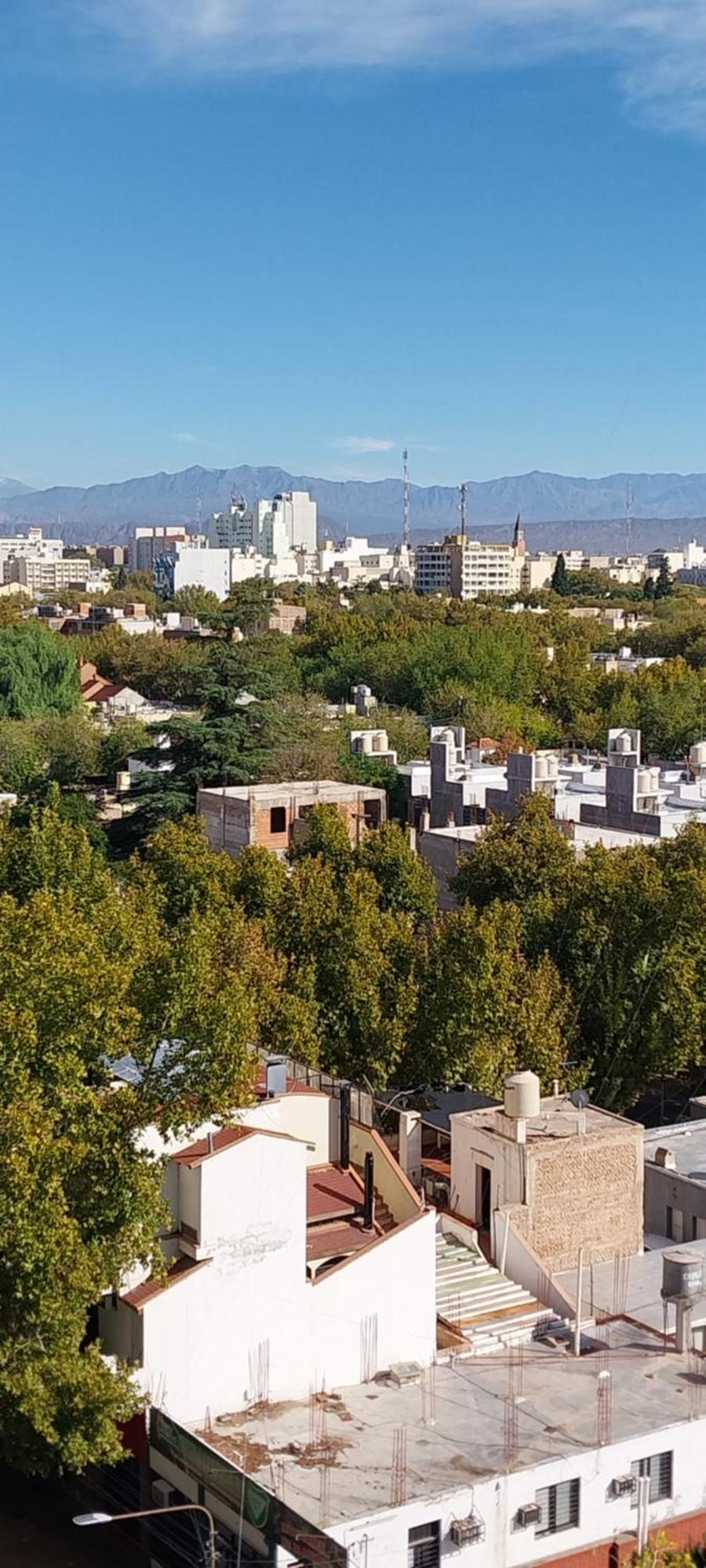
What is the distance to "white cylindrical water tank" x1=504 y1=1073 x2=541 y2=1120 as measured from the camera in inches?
737

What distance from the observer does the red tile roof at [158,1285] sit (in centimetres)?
1490

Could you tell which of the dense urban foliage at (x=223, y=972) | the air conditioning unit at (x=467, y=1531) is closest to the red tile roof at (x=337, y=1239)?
the dense urban foliage at (x=223, y=972)

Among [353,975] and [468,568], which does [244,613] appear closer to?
[353,975]

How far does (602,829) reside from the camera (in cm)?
3872

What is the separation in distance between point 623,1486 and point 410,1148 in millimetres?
5765

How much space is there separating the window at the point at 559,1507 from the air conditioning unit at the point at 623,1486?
35cm

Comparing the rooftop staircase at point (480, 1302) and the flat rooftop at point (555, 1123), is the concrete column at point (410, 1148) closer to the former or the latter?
the flat rooftop at point (555, 1123)

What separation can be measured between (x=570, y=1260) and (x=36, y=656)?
52528 mm

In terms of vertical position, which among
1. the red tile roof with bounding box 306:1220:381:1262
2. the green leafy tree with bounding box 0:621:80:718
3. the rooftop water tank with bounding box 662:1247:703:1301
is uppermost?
the green leafy tree with bounding box 0:621:80:718

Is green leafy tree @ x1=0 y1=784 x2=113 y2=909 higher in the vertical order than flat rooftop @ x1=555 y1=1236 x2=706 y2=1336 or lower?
higher

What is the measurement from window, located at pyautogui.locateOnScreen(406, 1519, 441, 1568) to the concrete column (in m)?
6.18

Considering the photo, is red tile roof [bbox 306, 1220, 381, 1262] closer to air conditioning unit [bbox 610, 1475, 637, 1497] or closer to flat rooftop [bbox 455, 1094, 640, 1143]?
flat rooftop [bbox 455, 1094, 640, 1143]

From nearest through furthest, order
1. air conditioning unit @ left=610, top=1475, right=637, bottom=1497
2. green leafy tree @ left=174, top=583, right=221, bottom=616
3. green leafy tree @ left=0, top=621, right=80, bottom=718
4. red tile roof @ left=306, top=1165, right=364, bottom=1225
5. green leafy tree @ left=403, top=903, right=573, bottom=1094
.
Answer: air conditioning unit @ left=610, top=1475, right=637, bottom=1497 < red tile roof @ left=306, top=1165, right=364, bottom=1225 < green leafy tree @ left=403, top=903, right=573, bottom=1094 < green leafy tree @ left=0, top=621, right=80, bottom=718 < green leafy tree @ left=174, top=583, right=221, bottom=616

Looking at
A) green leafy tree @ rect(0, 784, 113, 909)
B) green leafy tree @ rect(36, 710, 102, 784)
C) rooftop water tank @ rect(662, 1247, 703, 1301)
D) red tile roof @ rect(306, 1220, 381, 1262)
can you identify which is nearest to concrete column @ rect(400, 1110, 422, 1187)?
red tile roof @ rect(306, 1220, 381, 1262)
